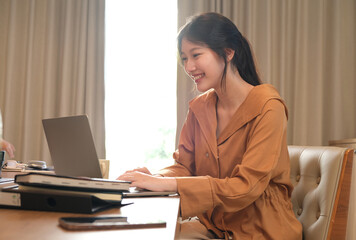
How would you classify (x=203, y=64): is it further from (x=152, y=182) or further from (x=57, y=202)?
(x=57, y=202)

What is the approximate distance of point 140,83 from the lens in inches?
152

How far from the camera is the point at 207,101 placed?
5.25 ft

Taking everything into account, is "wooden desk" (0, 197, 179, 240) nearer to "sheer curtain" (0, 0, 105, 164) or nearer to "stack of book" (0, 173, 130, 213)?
"stack of book" (0, 173, 130, 213)

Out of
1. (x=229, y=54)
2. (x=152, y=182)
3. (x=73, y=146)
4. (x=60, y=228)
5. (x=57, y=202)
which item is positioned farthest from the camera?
(x=229, y=54)

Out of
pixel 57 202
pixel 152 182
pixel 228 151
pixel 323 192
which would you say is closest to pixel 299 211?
pixel 323 192

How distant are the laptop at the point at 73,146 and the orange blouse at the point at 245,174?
0.29 m

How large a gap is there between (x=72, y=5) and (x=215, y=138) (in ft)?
9.44

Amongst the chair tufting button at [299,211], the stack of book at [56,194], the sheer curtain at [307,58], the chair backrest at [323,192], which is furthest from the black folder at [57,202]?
the sheer curtain at [307,58]

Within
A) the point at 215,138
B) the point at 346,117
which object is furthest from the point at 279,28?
the point at 215,138

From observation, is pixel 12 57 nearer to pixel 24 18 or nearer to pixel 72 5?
pixel 24 18

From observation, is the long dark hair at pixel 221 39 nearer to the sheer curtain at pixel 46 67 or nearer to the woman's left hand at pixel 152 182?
the woman's left hand at pixel 152 182

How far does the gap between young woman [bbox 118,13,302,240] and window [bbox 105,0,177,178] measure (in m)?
2.15

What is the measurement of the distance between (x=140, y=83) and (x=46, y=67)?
3.07 feet

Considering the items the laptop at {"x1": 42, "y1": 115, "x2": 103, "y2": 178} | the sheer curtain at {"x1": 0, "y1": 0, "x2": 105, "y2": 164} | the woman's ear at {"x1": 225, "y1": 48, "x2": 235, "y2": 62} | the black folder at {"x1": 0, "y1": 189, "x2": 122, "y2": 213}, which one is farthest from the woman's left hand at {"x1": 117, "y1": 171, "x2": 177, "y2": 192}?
the sheer curtain at {"x1": 0, "y1": 0, "x2": 105, "y2": 164}
